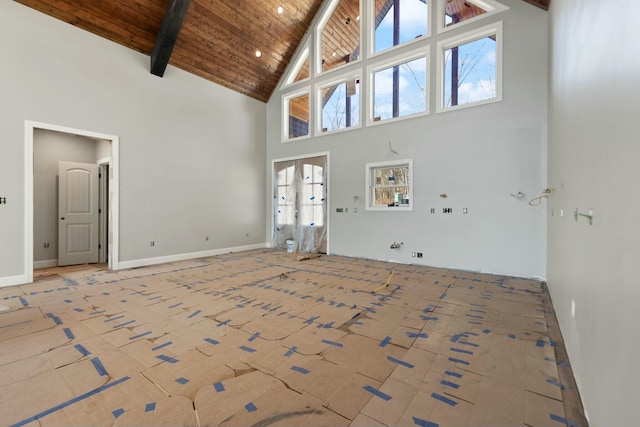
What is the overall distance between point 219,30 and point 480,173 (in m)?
5.96

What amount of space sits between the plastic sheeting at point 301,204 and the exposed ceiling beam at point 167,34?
3412mm

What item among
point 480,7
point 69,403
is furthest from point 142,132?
point 480,7

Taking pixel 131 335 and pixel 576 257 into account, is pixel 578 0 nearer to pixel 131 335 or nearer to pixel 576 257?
pixel 576 257

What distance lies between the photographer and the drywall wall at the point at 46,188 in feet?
17.4

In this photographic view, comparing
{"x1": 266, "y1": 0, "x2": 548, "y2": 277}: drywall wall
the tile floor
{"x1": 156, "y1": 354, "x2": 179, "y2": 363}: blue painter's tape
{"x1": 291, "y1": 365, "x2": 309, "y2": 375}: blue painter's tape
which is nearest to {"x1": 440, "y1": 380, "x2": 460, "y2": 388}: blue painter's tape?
the tile floor

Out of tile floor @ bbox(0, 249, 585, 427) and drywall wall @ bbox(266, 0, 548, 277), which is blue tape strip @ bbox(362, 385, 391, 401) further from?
drywall wall @ bbox(266, 0, 548, 277)

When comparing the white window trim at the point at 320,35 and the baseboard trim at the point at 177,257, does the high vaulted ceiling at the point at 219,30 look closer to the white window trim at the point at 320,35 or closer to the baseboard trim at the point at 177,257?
the white window trim at the point at 320,35

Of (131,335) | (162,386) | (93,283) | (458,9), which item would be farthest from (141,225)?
(458,9)

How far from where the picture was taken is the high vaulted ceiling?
464 centimetres

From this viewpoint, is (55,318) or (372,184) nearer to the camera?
(55,318)

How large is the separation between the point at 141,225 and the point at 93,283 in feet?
4.99

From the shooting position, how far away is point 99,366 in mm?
1976

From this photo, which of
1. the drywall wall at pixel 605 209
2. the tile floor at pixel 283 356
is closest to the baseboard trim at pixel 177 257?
the tile floor at pixel 283 356

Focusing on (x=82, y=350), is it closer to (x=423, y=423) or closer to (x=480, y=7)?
(x=423, y=423)
